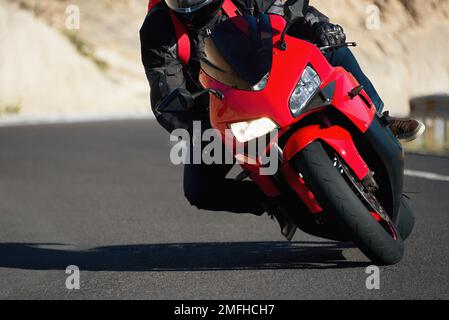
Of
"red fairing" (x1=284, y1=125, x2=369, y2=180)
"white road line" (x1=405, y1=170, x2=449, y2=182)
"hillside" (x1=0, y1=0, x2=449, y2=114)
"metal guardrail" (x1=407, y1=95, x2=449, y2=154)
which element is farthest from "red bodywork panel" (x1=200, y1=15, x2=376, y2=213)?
"hillside" (x1=0, y1=0, x2=449, y2=114)

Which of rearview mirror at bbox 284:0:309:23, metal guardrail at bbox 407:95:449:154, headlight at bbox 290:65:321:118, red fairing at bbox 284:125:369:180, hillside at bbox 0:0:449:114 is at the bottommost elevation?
hillside at bbox 0:0:449:114

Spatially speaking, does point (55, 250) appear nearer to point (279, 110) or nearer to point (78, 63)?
point (279, 110)

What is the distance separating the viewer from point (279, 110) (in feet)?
19.4

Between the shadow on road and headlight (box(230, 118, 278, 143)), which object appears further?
the shadow on road

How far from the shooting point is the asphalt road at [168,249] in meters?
6.33

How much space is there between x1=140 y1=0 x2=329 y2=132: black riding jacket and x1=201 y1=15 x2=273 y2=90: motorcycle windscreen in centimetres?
51

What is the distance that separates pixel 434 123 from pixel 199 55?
10.7 metres

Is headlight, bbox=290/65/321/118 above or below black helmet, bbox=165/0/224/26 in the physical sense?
below

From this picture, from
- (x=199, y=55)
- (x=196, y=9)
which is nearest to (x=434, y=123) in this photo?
(x=199, y=55)

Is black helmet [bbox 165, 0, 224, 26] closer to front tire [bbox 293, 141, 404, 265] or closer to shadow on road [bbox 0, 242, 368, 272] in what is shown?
front tire [bbox 293, 141, 404, 265]

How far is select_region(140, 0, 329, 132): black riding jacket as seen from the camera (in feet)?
22.2

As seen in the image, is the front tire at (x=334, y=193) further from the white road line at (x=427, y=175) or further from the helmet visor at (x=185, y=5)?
the white road line at (x=427, y=175)

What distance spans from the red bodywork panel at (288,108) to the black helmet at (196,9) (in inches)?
17.8
